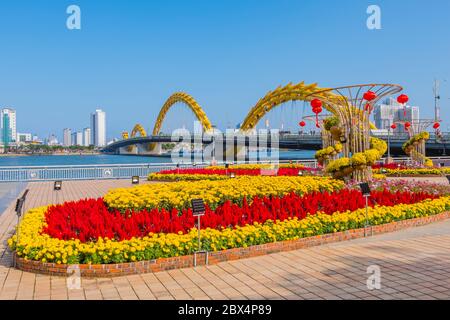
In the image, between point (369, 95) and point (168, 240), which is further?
point (369, 95)

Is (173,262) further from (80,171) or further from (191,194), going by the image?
(80,171)

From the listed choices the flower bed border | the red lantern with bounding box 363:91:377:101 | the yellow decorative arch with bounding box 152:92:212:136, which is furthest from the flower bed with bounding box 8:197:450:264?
the yellow decorative arch with bounding box 152:92:212:136

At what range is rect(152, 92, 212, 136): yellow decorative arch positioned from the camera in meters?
64.5

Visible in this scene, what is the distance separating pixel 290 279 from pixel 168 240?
2077 millimetres

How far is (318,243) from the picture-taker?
8.62 m

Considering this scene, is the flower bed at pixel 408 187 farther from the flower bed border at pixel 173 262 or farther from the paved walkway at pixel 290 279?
the paved walkway at pixel 290 279

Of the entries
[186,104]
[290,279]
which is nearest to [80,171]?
[290,279]

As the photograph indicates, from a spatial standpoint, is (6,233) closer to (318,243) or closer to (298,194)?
(318,243)

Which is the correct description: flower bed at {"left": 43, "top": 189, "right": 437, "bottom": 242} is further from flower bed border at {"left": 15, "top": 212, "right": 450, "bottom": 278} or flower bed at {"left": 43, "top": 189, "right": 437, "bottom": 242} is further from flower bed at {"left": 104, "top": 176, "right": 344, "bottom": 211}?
flower bed border at {"left": 15, "top": 212, "right": 450, "bottom": 278}

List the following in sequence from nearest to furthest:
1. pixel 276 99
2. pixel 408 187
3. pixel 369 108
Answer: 1. pixel 408 187
2. pixel 369 108
3. pixel 276 99

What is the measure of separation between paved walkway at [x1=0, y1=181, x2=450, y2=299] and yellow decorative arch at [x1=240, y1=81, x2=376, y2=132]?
2943 centimetres

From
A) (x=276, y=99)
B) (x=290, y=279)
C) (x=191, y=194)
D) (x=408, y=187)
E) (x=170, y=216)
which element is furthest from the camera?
(x=276, y=99)

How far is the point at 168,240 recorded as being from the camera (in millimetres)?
7094
